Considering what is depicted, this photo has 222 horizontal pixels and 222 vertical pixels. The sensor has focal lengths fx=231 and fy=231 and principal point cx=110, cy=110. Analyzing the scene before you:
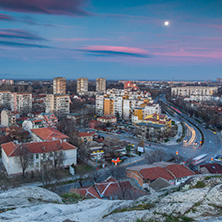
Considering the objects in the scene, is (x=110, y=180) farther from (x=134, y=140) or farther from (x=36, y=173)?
(x=134, y=140)

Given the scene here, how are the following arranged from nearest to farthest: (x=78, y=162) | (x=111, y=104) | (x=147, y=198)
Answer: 1. (x=147, y=198)
2. (x=78, y=162)
3. (x=111, y=104)

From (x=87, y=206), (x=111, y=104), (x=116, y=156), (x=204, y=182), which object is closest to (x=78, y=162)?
(x=116, y=156)

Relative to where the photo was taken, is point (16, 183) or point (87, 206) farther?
point (16, 183)

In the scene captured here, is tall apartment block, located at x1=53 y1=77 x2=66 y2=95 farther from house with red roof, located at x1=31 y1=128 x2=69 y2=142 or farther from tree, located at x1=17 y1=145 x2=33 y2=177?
tree, located at x1=17 y1=145 x2=33 y2=177

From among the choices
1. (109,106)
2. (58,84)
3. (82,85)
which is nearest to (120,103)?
(109,106)

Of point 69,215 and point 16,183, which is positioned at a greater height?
point 69,215

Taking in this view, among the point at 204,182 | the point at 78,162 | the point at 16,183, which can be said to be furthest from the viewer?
the point at 78,162

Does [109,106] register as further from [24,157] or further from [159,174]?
[159,174]

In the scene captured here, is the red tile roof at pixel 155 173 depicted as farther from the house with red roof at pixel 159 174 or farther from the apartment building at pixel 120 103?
the apartment building at pixel 120 103
